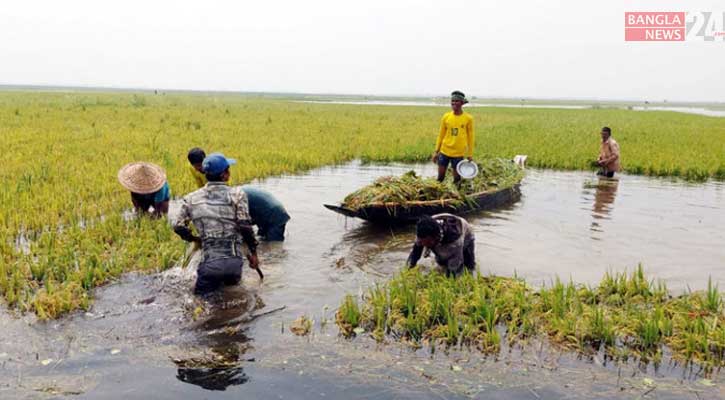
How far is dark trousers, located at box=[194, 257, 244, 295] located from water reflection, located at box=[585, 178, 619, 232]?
16.2 ft

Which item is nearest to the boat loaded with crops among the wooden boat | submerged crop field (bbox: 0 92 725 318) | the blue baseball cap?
the wooden boat

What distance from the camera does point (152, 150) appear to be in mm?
12062

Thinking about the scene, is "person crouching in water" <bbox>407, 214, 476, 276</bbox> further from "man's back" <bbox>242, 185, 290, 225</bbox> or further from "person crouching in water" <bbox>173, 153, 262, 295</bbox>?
"man's back" <bbox>242, 185, 290, 225</bbox>

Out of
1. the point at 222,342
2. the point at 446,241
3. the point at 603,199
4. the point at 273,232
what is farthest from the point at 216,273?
the point at 603,199

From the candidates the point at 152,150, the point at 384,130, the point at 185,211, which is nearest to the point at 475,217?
the point at 185,211

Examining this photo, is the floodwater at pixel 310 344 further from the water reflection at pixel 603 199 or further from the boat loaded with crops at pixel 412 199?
the water reflection at pixel 603 199

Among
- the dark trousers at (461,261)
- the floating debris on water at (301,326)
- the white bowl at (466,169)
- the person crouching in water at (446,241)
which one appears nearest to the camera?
the floating debris on water at (301,326)

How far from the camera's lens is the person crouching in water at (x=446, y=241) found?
4.27m

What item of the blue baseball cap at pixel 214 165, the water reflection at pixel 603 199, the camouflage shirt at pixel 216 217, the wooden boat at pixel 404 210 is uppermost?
the blue baseball cap at pixel 214 165

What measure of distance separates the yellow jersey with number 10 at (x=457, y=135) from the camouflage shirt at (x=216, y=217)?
166 inches

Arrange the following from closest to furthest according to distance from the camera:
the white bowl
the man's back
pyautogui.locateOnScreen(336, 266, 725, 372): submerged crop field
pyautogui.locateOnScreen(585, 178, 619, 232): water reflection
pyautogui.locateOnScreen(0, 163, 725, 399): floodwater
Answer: pyautogui.locateOnScreen(0, 163, 725, 399): floodwater → pyautogui.locateOnScreen(336, 266, 725, 372): submerged crop field → the man's back → the white bowl → pyautogui.locateOnScreen(585, 178, 619, 232): water reflection

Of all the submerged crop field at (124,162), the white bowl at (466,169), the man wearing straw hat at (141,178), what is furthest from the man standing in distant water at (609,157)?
the man wearing straw hat at (141,178)

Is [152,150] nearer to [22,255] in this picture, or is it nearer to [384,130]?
[22,255]

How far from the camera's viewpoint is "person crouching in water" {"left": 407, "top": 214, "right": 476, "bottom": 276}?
4.27m
